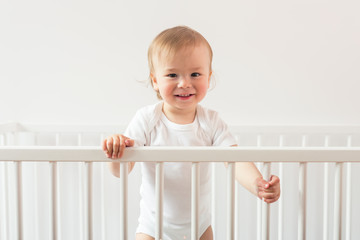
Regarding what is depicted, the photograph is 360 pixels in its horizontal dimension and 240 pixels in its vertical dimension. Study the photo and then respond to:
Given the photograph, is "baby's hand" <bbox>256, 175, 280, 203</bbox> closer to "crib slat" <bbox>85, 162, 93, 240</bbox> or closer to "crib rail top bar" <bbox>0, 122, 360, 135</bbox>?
"crib slat" <bbox>85, 162, 93, 240</bbox>

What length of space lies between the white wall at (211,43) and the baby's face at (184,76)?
0.50 meters

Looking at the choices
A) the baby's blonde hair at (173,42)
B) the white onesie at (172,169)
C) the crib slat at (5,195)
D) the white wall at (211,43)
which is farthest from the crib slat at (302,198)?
the crib slat at (5,195)

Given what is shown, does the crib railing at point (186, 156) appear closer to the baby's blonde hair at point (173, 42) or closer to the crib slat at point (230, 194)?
the crib slat at point (230, 194)

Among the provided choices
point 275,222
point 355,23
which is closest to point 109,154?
point 275,222

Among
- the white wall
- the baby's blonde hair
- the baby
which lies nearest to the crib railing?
the baby

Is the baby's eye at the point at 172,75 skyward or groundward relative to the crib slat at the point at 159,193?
skyward

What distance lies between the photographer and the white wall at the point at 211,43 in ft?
4.41

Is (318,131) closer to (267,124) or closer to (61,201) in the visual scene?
(267,124)

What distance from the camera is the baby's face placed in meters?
0.82

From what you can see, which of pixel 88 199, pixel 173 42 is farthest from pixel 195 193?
pixel 173 42

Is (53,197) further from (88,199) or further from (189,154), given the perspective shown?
(189,154)

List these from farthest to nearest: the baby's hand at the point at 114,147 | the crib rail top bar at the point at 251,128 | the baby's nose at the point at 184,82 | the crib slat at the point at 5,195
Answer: the crib rail top bar at the point at 251,128 < the crib slat at the point at 5,195 < the baby's nose at the point at 184,82 < the baby's hand at the point at 114,147

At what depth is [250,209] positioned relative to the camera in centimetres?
142

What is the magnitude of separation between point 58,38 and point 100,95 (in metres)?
0.24
